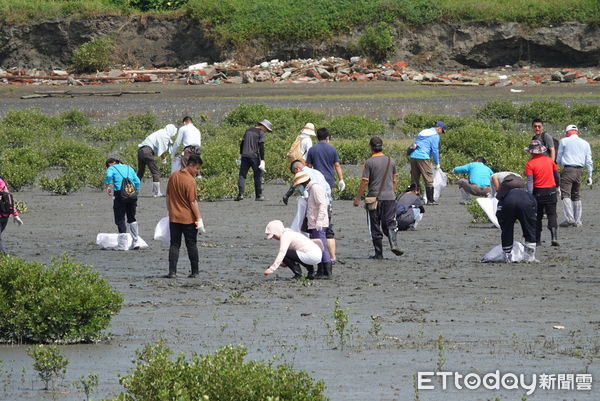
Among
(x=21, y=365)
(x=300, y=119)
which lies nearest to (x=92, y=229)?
(x=21, y=365)

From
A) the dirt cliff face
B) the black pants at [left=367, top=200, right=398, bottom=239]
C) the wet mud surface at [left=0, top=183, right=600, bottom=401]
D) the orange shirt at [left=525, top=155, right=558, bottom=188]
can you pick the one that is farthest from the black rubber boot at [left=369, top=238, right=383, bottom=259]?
the dirt cliff face

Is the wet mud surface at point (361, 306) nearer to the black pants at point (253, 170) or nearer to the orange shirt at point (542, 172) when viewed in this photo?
the orange shirt at point (542, 172)

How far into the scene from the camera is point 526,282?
13930mm

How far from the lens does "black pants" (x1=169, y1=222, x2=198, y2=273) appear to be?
14.2m

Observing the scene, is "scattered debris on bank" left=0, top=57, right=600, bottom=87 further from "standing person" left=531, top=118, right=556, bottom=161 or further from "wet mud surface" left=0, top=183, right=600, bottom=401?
"wet mud surface" left=0, top=183, right=600, bottom=401

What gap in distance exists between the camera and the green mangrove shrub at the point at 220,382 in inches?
284

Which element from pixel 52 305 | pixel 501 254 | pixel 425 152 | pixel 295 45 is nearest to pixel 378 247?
pixel 501 254

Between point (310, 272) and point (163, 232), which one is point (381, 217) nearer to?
point (310, 272)

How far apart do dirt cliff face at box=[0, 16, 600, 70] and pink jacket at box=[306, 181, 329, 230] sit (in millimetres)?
43335

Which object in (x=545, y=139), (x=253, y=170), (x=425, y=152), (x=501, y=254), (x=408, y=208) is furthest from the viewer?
(x=253, y=170)

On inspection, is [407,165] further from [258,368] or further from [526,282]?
[258,368]

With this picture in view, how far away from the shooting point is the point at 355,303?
12.8 metres

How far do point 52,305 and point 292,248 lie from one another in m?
3.99

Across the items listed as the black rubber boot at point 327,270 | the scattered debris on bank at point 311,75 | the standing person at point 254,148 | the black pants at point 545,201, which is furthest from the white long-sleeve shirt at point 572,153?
the scattered debris on bank at point 311,75
